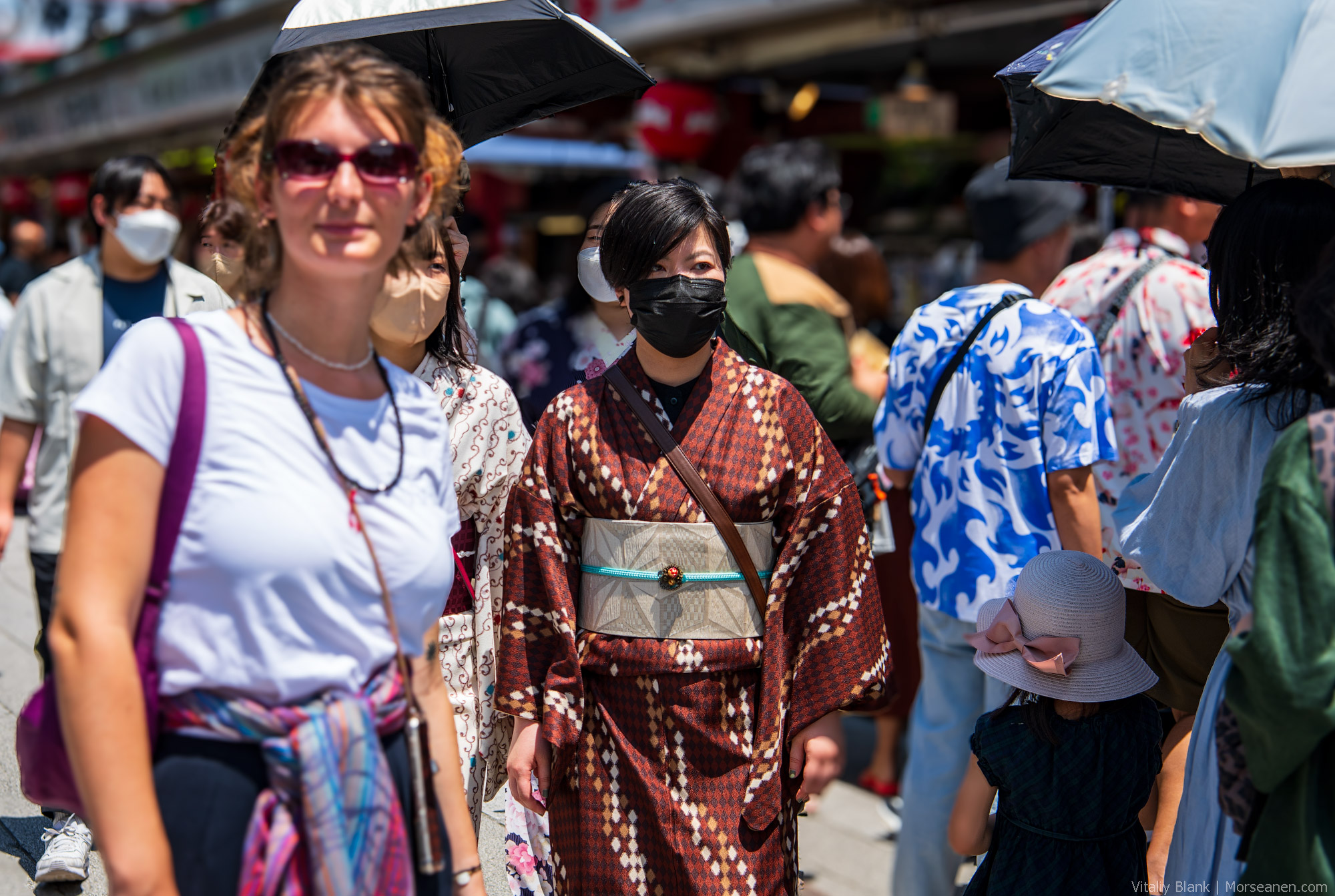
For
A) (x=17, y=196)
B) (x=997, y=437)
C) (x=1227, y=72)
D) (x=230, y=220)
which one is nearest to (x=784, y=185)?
(x=997, y=437)

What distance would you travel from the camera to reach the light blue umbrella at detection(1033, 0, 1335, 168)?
1685 millimetres

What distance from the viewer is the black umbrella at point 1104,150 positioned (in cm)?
279

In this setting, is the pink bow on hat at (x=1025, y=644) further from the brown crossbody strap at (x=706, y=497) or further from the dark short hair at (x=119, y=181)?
the dark short hair at (x=119, y=181)

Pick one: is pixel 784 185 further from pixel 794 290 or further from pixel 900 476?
pixel 900 476

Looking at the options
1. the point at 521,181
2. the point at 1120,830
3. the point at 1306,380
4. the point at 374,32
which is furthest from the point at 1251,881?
the point at 521,181

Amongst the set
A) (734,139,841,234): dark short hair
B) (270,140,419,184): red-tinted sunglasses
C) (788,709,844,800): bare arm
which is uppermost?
(270,140,419,184): red-tinted sunglasses

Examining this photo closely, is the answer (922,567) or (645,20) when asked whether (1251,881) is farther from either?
(645,20)

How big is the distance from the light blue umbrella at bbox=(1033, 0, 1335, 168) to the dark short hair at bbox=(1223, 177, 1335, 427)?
248 mm

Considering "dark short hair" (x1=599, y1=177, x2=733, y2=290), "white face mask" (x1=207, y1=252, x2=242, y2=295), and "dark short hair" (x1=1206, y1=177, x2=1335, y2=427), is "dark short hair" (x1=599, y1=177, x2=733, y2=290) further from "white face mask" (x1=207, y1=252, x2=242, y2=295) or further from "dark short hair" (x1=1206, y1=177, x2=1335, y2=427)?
"dark short hair" (x1=1206, y1=177, x2=1335, y2=427)

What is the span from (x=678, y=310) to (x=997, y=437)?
114 centimetres

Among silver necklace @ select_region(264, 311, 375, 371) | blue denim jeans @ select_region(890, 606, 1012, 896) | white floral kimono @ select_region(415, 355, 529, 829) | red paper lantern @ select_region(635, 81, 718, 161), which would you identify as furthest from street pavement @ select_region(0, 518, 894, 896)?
red paper lantern @ select_region(635, 81, 718, 161)

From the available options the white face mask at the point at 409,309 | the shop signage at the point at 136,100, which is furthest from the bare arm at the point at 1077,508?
A: the shop signage at the point at 136,100

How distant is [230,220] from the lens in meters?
1.68

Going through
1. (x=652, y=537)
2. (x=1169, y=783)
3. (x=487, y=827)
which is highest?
(x=652, y=537)
